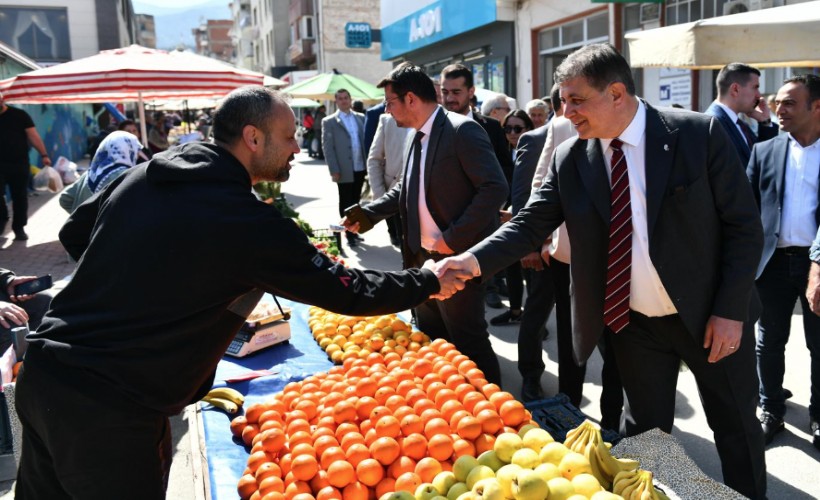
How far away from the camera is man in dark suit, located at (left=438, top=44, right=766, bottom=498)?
8.23 ft

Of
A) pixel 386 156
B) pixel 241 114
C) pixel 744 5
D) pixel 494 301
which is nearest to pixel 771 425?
pixel 494 301

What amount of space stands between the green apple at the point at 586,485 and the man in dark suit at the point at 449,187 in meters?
2.06

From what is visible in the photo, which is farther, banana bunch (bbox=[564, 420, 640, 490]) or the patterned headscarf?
the patterned headscarf

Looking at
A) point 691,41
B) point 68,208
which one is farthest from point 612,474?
point 68,208

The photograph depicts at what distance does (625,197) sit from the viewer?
2.62m

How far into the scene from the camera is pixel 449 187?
13.5ft

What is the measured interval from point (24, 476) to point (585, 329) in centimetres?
219

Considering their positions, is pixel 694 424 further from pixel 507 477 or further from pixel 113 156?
pixel 113 156

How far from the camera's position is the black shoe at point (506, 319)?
6.40m

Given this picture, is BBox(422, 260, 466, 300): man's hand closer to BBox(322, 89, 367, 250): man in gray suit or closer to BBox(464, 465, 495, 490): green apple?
BBox(464, 465, 495, 490): green apple

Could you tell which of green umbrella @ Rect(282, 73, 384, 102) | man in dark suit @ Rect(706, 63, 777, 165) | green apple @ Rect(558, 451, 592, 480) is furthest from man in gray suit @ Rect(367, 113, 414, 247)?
green umbrella @ Rect(282, 73, 384, 102)

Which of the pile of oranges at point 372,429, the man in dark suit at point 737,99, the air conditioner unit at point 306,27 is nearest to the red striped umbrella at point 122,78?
the pile of oranges at point 372,429

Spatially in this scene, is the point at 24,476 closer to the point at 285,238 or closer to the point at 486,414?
the point at 285,238

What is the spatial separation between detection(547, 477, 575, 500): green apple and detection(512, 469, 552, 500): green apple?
0.02 metres
